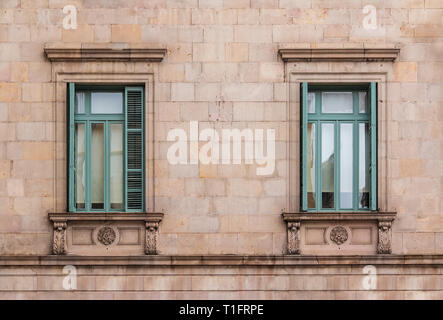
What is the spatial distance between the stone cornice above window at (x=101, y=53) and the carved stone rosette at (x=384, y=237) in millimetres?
5132

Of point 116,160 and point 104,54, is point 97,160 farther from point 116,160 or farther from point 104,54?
point 104,54

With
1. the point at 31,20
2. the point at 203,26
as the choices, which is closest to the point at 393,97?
the point at 203,26

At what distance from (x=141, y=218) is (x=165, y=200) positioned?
565mm

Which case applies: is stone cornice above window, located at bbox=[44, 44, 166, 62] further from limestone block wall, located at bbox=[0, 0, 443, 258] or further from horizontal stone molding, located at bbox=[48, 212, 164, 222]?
horizontal stone molding, located at bbox=[48, 212, 164, 222]

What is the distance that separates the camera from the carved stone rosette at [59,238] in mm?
17828

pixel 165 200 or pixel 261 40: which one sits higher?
pixel 261 40

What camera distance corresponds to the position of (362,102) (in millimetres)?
18406

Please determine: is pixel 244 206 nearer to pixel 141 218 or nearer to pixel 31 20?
pixel 141 218

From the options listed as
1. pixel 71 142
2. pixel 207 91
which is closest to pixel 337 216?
pixel 207 91

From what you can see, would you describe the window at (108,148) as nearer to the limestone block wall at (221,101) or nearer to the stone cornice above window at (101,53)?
the limestone block wall at (221,101)

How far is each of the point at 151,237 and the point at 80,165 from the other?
1.96 m

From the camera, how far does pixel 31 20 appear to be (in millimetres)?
18219

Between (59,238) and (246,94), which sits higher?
(246,94)
